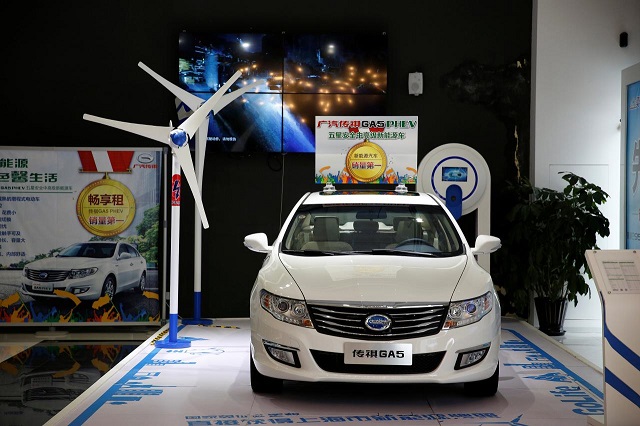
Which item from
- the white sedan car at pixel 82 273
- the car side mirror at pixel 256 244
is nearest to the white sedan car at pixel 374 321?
the car side mirror at pixel 256 244

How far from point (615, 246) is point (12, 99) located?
6.58 meters

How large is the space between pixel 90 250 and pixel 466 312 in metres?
4.75

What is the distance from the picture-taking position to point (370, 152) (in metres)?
8.53

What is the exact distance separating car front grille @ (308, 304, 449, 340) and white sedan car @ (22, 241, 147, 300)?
4.16 metres

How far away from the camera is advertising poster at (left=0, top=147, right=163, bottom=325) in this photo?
8406mm

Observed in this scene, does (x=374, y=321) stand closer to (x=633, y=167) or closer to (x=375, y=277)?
(x=375, y=277)

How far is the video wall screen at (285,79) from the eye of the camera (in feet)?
29.0

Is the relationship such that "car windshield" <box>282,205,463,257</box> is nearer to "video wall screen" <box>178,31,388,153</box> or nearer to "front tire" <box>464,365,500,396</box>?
"front tire" <box>464,365,500,396</box>

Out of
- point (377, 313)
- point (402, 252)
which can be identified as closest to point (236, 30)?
point (402, 252)

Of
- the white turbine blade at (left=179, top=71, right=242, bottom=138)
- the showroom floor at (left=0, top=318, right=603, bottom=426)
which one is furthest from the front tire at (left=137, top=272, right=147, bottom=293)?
the white turbine blade at (left=179, top=71, right=242, bottom=138)

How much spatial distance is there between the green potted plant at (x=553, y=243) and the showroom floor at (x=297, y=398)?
153cm

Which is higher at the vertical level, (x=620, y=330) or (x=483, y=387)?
(x=620, y=330)

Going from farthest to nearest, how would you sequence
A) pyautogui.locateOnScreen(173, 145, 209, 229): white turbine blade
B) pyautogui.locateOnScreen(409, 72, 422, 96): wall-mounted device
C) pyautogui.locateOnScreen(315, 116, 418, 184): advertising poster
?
pyautogui.locateOnScreen(409, 72, 422, 96): wall-mounted device < pyautogui.locateOnScreen(315, 116, 418, 184): advertising poster < pyautogui.locateOnScreen(173, 145, 209, 229): white turbine blade

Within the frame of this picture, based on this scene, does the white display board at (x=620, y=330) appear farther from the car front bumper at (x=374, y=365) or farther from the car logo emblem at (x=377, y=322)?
the car logo emblem at (x=377, y=322)
